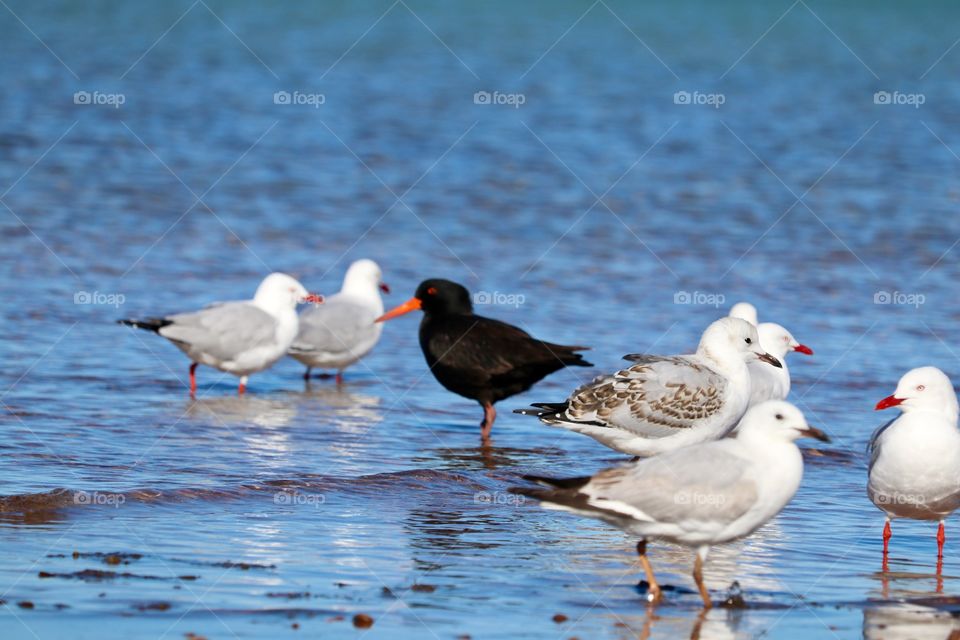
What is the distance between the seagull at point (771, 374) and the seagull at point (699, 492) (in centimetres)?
260

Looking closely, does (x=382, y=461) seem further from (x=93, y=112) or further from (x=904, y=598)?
(x=93, y=112)

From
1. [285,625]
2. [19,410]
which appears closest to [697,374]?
[285,625]

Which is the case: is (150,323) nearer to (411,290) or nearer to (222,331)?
(222,331)

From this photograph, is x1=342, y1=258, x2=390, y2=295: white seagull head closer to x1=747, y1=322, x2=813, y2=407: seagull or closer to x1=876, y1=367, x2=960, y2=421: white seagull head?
x1=747, y1=322, x2=813, y2=407: seagull

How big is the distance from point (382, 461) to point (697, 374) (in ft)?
6.69

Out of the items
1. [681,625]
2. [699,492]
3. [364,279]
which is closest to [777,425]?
[699,492]

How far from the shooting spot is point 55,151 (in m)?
20.6

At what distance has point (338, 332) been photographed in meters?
12.4

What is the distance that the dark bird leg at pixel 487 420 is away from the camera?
1052cm

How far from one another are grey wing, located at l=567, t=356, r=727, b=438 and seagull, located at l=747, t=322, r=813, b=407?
2.24 feet

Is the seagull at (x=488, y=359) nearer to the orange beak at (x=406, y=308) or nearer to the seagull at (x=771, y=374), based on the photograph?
the orange beak at (x=406, y=308)

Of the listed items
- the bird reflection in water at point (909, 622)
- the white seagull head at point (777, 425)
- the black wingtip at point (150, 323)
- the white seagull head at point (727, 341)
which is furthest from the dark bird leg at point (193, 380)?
the bird reflection in water at point (909, 622)

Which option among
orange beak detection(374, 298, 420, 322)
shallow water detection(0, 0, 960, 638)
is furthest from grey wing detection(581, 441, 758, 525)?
orange beak detection(374, 298, 420, 322)

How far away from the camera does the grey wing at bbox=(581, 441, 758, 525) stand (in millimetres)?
6512
